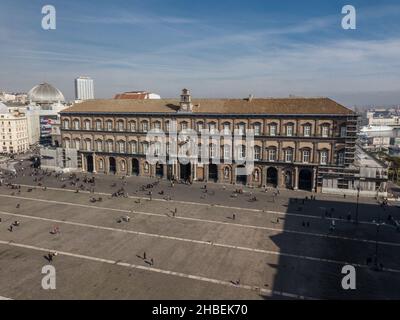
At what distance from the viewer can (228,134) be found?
6938cm

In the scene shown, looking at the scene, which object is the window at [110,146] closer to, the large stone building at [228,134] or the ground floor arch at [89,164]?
the large stone building at [228,134]

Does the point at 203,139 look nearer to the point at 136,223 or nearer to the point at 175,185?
the point at 175,185

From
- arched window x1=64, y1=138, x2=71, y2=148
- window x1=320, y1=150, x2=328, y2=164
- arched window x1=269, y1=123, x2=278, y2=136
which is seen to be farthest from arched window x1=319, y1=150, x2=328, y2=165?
arched window x1=64, y1=138, x2=71, y2=148

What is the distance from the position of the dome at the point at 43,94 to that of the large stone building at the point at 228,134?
87.2 metres

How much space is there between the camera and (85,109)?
82.5 m

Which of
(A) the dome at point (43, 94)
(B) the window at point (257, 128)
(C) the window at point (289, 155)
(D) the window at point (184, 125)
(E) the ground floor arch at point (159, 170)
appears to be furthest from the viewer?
(A) the dome at point (43, 94)

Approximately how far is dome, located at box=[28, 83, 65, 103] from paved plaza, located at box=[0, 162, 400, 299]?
108 metres

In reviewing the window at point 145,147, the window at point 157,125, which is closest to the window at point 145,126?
the window at point 157,125

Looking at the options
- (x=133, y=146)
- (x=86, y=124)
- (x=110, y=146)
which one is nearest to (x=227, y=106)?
(x=133, y=146)

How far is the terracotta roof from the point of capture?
64562mm

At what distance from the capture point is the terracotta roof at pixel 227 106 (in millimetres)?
64562

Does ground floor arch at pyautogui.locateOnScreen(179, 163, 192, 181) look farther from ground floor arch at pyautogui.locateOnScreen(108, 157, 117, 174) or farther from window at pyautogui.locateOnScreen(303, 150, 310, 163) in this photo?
window at pyautogui.locateOnScreen(303, 150, 310, 163)
